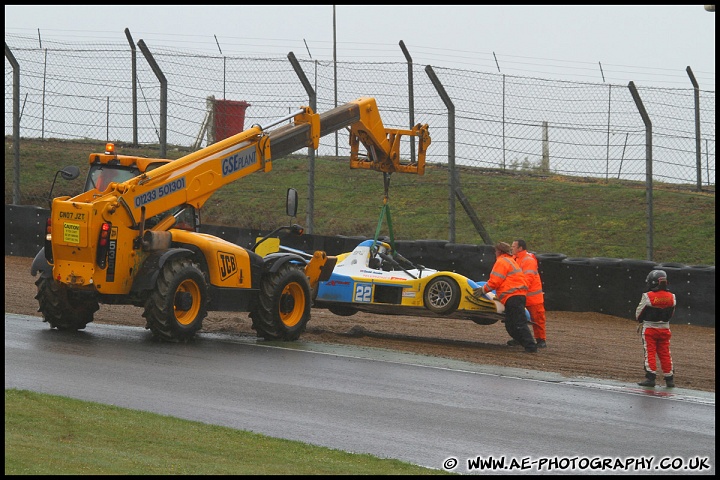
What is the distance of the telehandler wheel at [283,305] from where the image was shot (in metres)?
14.8

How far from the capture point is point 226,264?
1447cm

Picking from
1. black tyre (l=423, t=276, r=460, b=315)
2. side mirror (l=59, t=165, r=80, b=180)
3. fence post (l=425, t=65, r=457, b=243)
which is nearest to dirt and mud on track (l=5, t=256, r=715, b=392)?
black tyre (l=423, t=276, r=460, b=315)

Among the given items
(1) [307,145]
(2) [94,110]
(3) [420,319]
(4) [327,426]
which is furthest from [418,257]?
(4) [327,426]

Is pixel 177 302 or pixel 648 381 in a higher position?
pixel 177 302

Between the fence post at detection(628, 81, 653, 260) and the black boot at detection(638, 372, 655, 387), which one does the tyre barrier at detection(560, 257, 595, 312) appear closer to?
the fence post at detection(628, 81, 653, 260)

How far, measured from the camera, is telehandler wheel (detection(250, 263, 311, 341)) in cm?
1478

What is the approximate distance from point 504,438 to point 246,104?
1499cm

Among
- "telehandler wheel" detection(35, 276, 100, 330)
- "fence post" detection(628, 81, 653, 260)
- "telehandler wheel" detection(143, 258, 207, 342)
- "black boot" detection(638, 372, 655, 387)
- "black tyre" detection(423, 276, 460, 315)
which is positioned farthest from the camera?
"fence post" detection(628, 81, 653, 260)

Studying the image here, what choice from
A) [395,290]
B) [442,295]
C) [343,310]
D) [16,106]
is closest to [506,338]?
[442,295]

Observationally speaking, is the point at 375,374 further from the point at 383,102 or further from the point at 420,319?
the point at 383,102

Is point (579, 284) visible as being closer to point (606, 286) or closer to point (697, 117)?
point (606, 286)

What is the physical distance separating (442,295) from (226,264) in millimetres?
3048

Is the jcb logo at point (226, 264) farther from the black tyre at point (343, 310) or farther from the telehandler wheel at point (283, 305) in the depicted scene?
the black tyre at point (343, 310)

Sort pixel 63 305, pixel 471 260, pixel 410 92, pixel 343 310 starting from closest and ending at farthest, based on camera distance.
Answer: pixel 63 305
pixel 343 310
pixel 471 260
pixel 410 92
